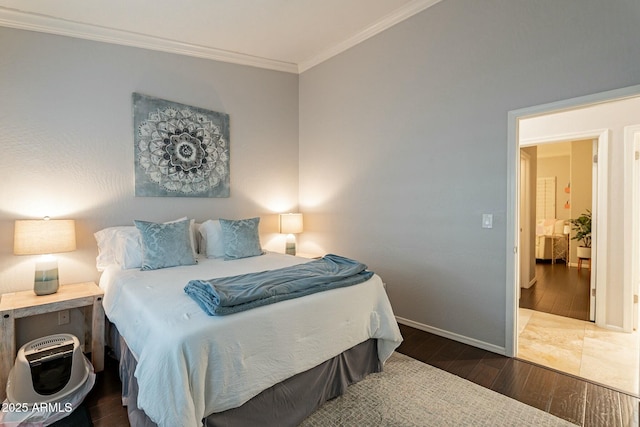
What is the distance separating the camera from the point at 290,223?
13.7 feet

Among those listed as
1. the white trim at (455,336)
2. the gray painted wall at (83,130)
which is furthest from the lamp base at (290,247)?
the white trim at (455,336)

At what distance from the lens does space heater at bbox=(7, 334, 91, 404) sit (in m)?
1.96

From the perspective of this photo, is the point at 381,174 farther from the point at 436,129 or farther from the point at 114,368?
the point at 114,368

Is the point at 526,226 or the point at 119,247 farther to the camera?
the point at 526,226

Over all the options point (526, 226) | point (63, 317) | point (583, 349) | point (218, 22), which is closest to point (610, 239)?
point (583, 349)

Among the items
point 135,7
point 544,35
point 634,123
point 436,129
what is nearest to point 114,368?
point 135,7

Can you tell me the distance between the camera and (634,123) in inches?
119

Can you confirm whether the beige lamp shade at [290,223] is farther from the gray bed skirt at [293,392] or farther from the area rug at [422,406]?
the area rug at [422,406]

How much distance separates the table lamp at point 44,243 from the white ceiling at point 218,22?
5.70 ft

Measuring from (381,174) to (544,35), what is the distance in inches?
69.4

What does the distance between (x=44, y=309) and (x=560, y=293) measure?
579cm

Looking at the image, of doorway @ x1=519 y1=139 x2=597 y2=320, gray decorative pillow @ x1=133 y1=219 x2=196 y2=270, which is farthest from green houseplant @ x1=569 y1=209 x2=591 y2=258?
gray decorative pillow @ x1=133 y1=219 x2=196 y2=270

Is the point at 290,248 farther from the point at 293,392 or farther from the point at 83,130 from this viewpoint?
the point at 83,130

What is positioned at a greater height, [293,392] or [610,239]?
[610,239]
